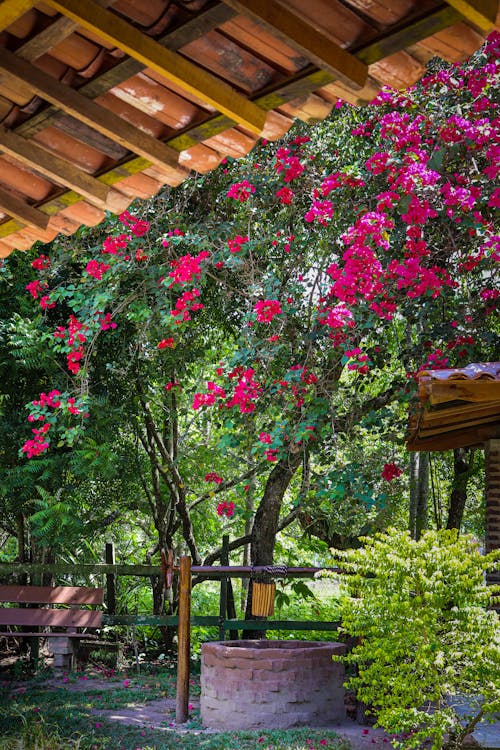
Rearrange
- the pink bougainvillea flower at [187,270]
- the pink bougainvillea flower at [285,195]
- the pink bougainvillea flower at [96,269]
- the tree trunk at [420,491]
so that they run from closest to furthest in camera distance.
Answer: the pink bougainvillea flower at [285,195], the pink bougainvillea flower at [187,270], the pink bougainvillea flower at [96,269], the tree trunk at [420,491]

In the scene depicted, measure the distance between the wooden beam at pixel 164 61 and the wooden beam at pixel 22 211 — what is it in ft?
2.70

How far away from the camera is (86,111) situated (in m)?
2.02

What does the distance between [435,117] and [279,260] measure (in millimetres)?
2116

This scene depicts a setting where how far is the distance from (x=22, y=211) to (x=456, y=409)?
3.79 meters

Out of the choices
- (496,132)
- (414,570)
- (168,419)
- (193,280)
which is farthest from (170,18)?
(168,419)

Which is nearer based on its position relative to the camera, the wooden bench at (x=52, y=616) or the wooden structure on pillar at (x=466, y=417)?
the wooden structure on pillar at (x=466, y=417)

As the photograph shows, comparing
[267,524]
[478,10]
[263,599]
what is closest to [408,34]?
[478,10]

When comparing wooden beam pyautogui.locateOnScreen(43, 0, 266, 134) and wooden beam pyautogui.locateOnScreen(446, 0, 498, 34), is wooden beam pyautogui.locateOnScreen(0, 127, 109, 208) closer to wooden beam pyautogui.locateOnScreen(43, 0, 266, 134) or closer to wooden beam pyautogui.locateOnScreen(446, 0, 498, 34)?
wooden beam pyautogui.locateOnScreen(43, 0, 266, 134)

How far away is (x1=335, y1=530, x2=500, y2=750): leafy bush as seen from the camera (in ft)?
14.9

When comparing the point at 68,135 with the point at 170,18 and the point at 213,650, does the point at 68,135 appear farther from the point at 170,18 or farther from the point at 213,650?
the point at 213,650

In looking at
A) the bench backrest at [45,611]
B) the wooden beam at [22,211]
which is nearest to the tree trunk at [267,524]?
the bench backrest at [45,611]

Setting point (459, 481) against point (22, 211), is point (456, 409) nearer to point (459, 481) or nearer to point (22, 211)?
point (22, 211)

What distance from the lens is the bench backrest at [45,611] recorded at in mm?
9203

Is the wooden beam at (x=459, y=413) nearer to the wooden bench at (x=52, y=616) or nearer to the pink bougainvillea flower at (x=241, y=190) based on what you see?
the pink bougainvillea flower at (x=241, y=190)
